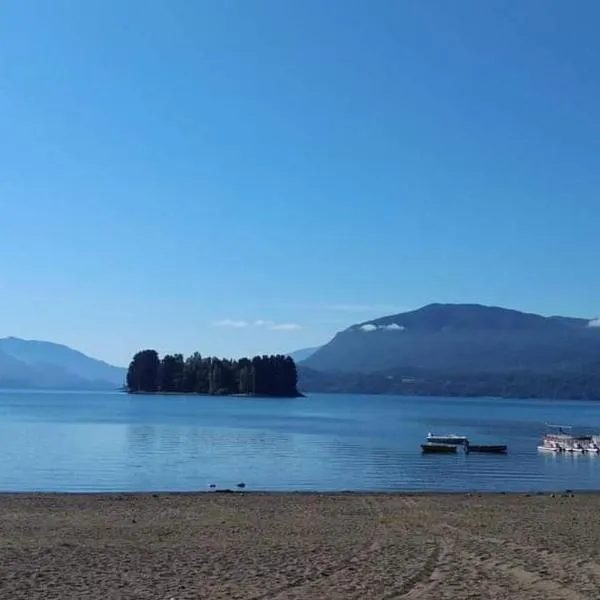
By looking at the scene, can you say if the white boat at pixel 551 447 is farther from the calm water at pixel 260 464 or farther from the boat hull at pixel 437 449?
the boat hull at pixel 437 449

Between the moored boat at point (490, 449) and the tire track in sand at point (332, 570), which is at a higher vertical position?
the tire track in sand at point (332, 570)

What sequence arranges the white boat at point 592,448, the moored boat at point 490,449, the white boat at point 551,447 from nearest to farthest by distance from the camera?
1. the moored boat at point 490,449
2. the white boat at point 551,447
3. the white boat at point 592,448

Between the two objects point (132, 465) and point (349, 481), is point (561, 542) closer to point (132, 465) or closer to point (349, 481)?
point (349, 481)

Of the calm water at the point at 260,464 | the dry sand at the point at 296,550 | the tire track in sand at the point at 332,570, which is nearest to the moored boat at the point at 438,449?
the calm water at the point at 260,464

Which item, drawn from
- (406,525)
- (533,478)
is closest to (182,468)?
(533,478)

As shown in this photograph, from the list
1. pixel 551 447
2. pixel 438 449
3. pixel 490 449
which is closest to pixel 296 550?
pixel 438 449

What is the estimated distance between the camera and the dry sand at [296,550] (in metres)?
12.7

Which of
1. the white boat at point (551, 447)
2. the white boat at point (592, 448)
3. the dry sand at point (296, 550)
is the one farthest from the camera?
the white boat at point (592, 448)

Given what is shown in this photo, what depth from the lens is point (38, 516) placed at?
76.5 ft

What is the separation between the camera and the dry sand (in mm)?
12734

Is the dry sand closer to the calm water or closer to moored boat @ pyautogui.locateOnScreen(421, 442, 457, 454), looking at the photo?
the calm water

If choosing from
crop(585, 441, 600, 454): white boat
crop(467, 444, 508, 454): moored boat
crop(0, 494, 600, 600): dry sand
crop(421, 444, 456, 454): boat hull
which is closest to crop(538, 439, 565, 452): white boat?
crop(585, 441, 600, 454): white boat

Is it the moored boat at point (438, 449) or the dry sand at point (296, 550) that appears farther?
the moored boat at point (438, 449)

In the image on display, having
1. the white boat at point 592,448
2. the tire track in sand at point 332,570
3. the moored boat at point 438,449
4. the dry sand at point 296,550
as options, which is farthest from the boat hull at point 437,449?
the tire track in sand at point 332,570
